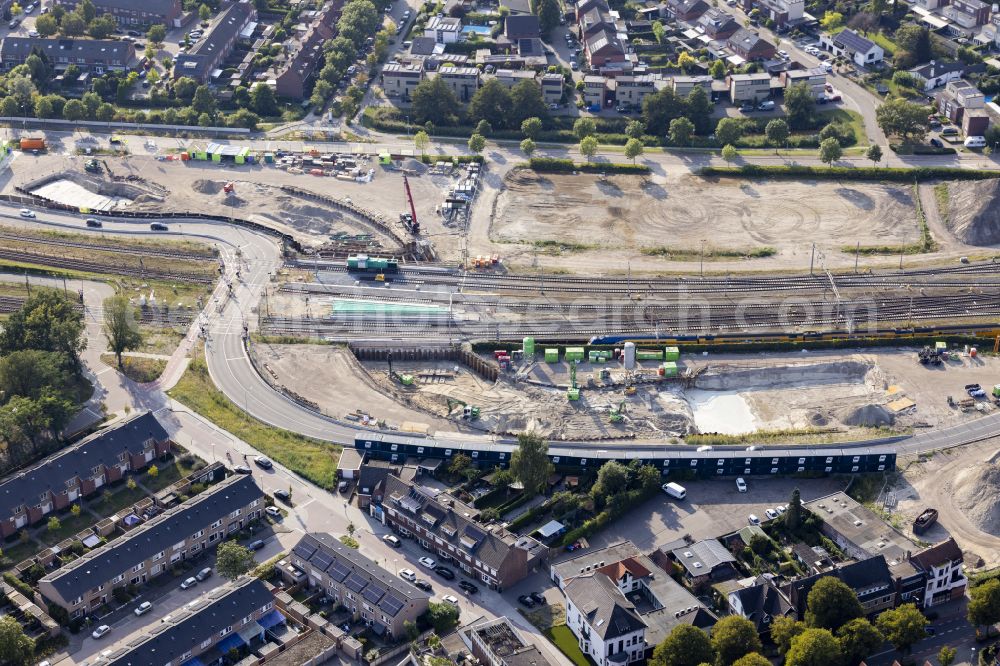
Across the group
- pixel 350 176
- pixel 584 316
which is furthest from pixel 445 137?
pixel 584 316

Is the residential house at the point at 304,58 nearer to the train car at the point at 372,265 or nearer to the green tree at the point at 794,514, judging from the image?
the train car at the point at 372,265

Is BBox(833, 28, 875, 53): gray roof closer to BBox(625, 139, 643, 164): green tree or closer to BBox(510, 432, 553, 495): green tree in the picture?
BBox(625, 139, 643, 164): green tree

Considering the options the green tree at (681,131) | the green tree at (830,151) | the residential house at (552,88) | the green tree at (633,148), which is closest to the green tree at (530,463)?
the green tree at (633,148)

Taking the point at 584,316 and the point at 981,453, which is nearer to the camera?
the point at 981,453

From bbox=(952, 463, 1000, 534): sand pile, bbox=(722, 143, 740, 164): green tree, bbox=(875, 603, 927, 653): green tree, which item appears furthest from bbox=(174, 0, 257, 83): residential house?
bbox=(875, 603, 927, 653): green tree

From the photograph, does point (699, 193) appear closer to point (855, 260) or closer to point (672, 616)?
point (855, 260)
